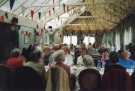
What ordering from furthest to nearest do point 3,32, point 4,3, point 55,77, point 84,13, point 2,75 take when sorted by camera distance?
point 84,13 → point 4,3 → point 3,32 → point 2,75 → point 55,77

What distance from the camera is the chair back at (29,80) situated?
23.0 feet

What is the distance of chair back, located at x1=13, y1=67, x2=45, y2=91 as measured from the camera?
7008mm

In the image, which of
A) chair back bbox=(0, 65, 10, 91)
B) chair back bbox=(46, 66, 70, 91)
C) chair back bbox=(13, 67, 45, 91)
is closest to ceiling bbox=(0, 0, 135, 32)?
chair back bbox=(0, 65, 10, 91)

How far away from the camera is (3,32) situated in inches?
501

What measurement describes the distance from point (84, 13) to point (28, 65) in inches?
1670

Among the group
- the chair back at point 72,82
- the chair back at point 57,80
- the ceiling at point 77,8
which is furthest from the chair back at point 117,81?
the ceiling at point 77,8

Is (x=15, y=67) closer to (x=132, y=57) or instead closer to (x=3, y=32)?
(x=132, y=57)

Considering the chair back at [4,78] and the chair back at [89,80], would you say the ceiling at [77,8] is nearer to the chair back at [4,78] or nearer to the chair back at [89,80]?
the chair back at [4,78]

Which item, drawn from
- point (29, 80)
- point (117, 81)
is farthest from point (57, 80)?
point (117, 81)

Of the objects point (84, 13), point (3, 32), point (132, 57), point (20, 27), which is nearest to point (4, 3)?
point (20, 27)

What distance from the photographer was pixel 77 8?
41500 millimetres

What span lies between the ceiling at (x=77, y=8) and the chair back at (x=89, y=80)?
33.5 feet

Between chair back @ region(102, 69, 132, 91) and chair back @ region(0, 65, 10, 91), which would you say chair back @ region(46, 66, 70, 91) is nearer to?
chair back @ region(102, 69, 132, 91)

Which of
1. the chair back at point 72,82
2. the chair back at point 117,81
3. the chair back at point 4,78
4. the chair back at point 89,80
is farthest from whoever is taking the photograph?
the chair back at point 72,82
